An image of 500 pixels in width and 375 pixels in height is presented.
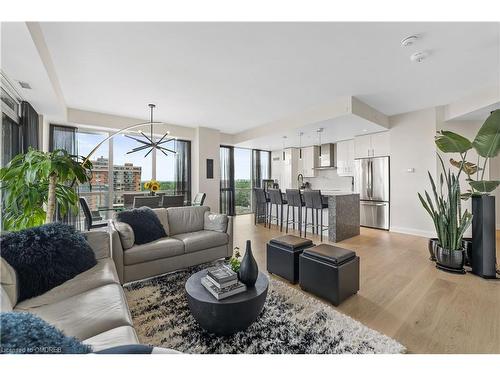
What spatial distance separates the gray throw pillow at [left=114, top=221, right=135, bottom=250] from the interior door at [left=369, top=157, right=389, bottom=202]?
554 cm

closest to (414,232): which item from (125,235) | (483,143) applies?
(483,143)

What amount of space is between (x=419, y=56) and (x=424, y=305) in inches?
115

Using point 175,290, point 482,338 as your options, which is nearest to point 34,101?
point 175,290

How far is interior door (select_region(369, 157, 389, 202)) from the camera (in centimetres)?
547

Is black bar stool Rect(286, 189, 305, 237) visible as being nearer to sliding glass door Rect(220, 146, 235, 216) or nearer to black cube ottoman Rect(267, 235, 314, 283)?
black cube ottoman Rect(267, 235, 314, 283)

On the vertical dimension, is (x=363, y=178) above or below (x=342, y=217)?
above

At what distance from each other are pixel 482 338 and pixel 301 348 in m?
1.46

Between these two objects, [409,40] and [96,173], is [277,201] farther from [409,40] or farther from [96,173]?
[96,173]

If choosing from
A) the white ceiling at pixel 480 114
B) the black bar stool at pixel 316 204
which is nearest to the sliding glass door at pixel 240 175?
the black bar stool at pixel 316 204

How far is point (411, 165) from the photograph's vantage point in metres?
5.03

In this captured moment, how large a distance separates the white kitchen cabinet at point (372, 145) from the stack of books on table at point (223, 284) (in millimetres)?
5408

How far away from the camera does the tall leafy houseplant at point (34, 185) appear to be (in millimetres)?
2156

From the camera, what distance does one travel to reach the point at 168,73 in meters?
3.25

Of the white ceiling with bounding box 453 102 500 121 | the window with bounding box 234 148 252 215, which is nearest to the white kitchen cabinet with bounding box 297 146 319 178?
the window with bounding box 234 148 252 215
